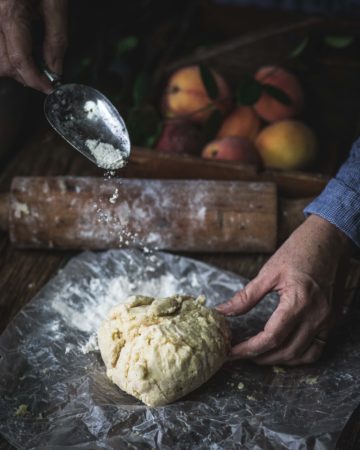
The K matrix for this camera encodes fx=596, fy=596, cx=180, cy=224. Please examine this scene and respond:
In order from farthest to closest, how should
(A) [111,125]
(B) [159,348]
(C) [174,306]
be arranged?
(A) [111,125] → (C) [174,306] → (B) [159,348]

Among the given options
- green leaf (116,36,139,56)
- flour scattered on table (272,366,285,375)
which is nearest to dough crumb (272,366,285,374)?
flour scattered on table (272,366,285,375)

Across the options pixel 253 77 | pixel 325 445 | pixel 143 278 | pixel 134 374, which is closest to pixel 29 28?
pixel 143 278

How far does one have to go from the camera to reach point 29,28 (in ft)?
4.66

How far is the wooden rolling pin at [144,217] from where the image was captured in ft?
5.79

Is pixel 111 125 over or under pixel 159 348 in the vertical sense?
over

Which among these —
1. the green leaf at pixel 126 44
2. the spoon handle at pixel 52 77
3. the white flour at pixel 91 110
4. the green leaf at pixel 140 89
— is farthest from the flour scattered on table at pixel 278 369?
the green leaf at pixel 126 44

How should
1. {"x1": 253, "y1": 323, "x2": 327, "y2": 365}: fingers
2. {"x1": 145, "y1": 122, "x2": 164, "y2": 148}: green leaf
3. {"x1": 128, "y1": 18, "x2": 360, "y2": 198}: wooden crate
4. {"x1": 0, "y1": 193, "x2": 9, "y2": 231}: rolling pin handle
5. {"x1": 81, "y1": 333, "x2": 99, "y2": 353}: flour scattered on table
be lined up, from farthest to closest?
{"x1": 128, "y1": 18, "x2": 360, "y2": 198}: wooden crate, {"x1": 145, "y1": 122, "x2": 164, "y2": 148}: green leaf, {"x1": 0, "y1": 193, "x2": 9, "y2": 231}: rolling pin handle, {"x1": 81, "y1": 333, "x2": 99, "y2": 353}: flour scattered on table, {"x1": 253, "y1": 323, "x2": 327, "y2": 365}: fingers

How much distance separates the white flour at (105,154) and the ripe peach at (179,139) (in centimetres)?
57

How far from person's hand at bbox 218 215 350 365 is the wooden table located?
0.36 metres

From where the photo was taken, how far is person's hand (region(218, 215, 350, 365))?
1.30m

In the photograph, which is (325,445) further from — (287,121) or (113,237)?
(287,121)

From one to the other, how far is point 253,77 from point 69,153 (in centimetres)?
74

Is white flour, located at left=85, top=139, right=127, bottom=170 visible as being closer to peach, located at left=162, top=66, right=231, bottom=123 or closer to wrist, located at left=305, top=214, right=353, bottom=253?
wrist, located at left=305, top=214, right=353, bottom=253

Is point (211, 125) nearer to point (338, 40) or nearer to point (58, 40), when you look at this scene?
point (338, 40)
